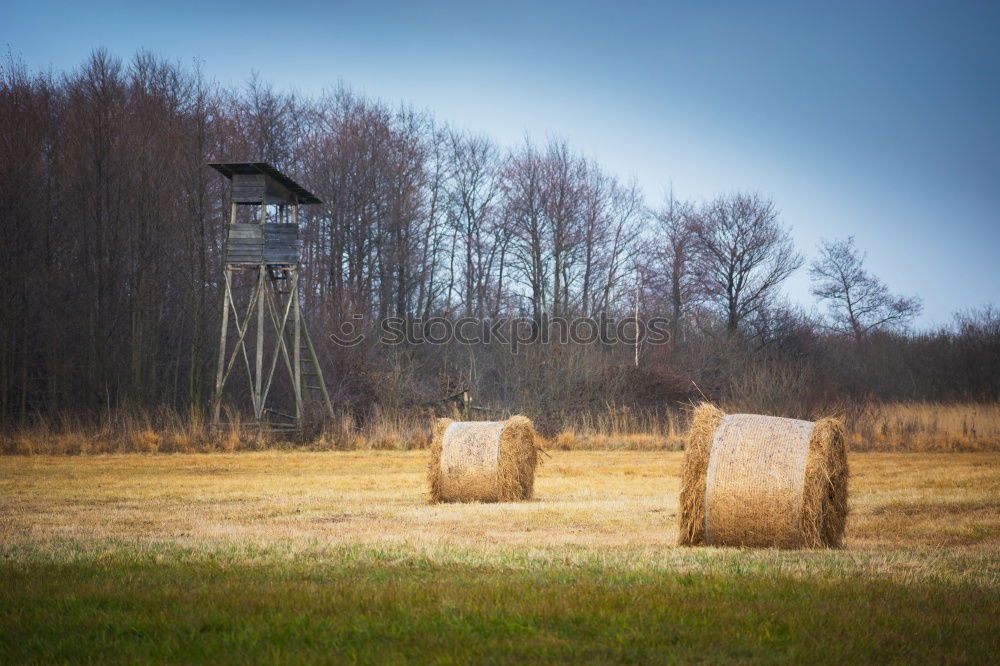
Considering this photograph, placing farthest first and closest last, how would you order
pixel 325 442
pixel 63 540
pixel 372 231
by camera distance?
pixel 372 231 → pixel 325 442 → pixel 63 540

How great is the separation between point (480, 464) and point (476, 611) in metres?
6.97

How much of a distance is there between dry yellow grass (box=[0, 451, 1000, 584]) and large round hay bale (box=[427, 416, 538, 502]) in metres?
0.38

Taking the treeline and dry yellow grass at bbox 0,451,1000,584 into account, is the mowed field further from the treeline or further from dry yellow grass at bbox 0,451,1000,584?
the treeline

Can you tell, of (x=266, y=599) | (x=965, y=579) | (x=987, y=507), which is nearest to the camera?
(x=266, y=599)

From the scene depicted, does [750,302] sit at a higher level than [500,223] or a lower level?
lower

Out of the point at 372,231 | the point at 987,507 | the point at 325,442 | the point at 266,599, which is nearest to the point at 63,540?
the point at 266,599

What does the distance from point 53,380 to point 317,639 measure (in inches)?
966

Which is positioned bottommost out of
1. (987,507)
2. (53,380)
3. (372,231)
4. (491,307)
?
(987,507)

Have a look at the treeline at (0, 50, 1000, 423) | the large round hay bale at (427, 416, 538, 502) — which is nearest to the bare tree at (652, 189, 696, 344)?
the treeline at (0, 50, 1000, 423)

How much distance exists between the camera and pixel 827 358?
126 feet

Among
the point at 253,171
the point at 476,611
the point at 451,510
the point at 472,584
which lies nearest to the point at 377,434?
the point at 253,171

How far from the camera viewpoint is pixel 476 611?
17.6ft

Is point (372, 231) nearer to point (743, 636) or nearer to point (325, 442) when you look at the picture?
point (325, 442)

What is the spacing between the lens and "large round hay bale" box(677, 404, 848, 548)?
811cm
